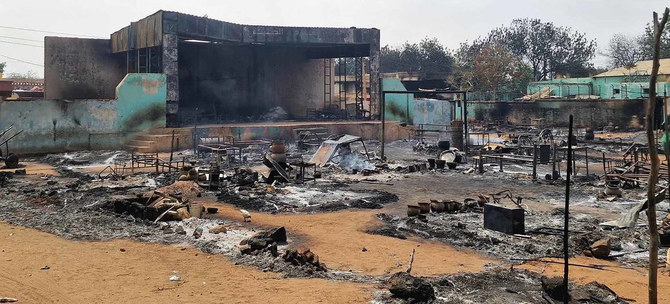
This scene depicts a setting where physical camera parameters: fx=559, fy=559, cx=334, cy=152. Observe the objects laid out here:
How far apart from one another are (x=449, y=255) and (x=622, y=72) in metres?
50.3

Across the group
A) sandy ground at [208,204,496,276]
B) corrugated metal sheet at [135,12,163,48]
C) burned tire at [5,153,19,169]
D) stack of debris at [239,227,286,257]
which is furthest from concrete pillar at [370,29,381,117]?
stack of debris at [239,227,286,257]

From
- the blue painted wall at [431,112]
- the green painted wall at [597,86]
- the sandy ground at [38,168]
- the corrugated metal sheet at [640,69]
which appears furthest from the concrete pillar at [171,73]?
the corrugated metal sheet at [640,69]

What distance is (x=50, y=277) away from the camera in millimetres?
8305

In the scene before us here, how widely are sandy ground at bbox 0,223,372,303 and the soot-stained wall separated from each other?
2512 cm

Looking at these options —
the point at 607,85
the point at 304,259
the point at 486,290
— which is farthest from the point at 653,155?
the point at 607,85

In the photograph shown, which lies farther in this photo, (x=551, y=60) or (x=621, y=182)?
(x=551, y=60)

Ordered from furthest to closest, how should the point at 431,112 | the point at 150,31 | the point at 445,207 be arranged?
the point at 431,112
the point at 150,31
the point at 445,207

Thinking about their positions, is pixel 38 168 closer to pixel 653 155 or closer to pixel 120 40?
pixel 120 40

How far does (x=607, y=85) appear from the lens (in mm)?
52250

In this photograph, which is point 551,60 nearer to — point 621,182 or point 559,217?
point 621,182

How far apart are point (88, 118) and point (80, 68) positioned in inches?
301

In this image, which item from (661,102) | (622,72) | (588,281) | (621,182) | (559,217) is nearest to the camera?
(588,281)

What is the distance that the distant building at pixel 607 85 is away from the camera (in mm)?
47094

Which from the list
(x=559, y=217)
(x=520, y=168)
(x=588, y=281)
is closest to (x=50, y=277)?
(x=588, y=281)
